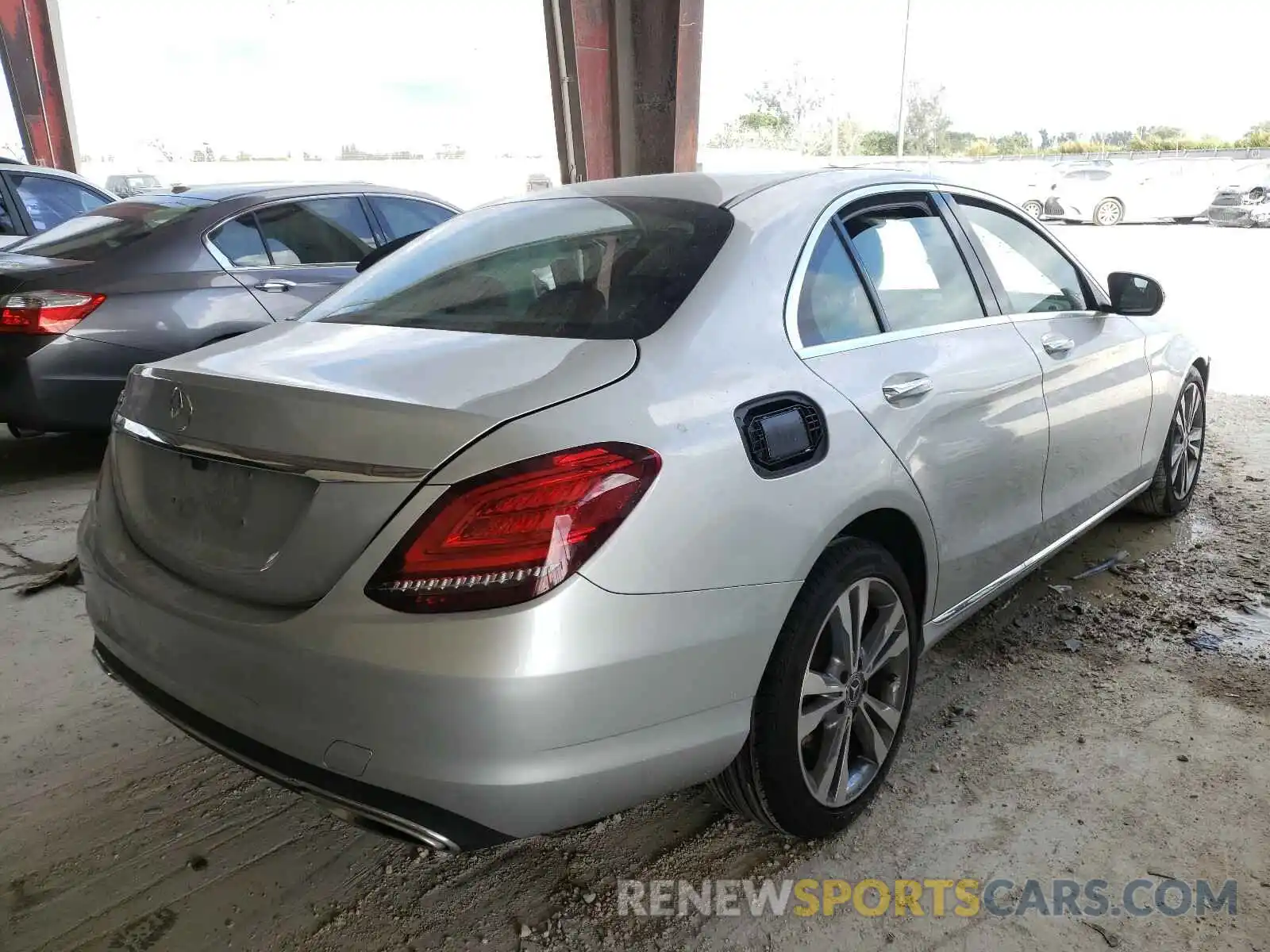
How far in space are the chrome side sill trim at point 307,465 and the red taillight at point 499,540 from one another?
9cm

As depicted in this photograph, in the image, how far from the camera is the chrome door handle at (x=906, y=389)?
2162 millimetres

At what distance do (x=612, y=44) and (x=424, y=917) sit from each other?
7.49m

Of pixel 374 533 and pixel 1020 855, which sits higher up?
pixel 374 533

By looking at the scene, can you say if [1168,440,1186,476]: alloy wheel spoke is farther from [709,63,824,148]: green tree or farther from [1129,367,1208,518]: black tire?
[709,63,824,148]: green tree

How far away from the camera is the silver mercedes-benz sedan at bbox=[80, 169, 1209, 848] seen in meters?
1.53

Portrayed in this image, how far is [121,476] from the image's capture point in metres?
2.05

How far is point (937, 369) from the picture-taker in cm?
236

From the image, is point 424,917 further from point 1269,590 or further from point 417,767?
point 1269,590

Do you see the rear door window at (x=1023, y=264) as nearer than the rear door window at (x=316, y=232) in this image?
Yes

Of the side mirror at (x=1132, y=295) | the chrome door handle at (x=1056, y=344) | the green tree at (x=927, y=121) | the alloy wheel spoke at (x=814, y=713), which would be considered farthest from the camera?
the green tree at (x=927, y=121)

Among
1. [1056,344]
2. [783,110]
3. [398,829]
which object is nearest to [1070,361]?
[1056,344]

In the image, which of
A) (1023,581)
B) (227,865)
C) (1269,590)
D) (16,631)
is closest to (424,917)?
(227,865)

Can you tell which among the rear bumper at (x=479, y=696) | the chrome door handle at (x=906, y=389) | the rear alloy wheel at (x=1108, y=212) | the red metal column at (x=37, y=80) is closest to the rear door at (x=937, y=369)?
the chrome door handle at (x=906, y=389)

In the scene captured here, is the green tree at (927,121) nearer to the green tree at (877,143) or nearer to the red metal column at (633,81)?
the green tree at (877,143)
